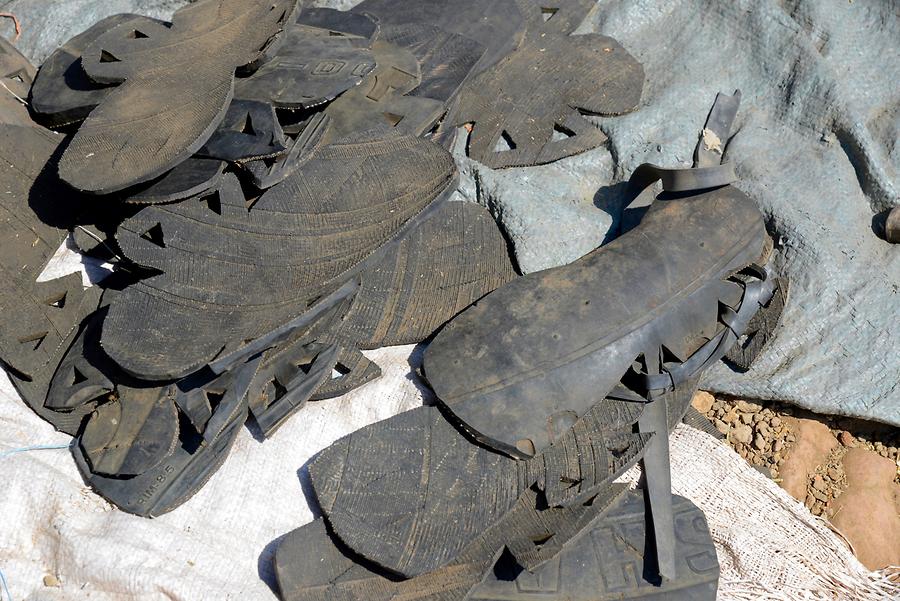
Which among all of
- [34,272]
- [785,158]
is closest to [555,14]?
[785,158]

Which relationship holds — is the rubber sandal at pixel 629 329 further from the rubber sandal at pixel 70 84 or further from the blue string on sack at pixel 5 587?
the rubber sandal at pixel 70 84

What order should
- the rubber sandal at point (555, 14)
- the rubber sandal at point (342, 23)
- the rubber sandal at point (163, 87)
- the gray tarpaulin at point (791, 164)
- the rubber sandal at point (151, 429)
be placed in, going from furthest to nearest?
the rubber sandal at point (555, 14) < the rubber sandal at point (342, 23) < the gray tarpaulin at point (791, 164) < the rubber sandal at point (163, 87) < the rubber sandal at point (151, 429)

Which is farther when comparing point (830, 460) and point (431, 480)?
point (830, 460)

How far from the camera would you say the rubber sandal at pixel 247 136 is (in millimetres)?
2549

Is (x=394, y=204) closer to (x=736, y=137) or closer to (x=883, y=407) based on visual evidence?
(x=736, y=137)

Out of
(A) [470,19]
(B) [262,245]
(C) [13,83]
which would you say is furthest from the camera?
(A) [470,19]

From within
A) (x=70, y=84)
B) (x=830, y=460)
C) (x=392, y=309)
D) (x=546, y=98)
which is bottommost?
(x=830, y=460)

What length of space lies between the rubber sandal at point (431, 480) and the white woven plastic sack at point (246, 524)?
0.47 feet

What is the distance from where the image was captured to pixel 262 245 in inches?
104

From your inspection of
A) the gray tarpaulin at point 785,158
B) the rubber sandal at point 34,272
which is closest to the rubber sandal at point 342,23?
the gray tarpaulin at point 785,158

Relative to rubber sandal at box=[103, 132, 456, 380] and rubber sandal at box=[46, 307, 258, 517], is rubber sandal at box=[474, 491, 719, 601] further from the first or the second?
rubber sandal at box=[103, 132, 456, 380]

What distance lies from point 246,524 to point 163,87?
1465 mm

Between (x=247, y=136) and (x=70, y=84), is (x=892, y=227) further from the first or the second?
(x=70, y=84)

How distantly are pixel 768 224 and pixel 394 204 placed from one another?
1.37 meters
